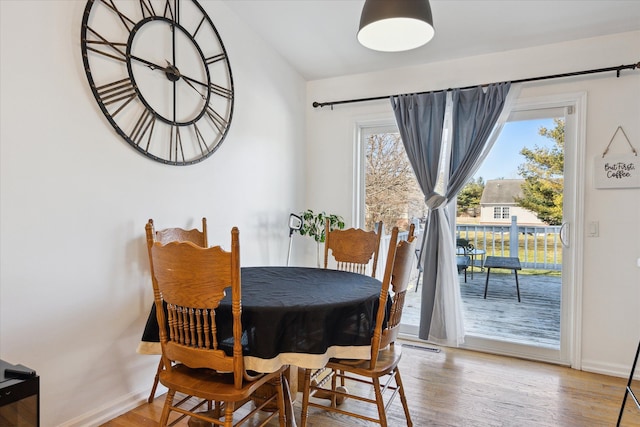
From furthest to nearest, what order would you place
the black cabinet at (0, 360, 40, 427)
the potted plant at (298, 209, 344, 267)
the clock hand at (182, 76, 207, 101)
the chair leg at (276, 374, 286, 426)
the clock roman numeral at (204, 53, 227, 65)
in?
the potted plant at (298, 209, 344, 267) < the clock roman numeral at (204, 53, 227, 65) < the clock hand at (182, 76, 207, 101) < the chair leg at (276, 374, 286, 426) < the black cabinet at (0, 360, 40, 427)

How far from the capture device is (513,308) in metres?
3.25

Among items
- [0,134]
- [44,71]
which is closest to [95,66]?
[44,71]

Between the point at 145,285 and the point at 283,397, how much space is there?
109 centimetres

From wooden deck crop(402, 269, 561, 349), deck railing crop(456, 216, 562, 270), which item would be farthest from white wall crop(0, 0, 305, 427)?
wooden deck crop(402, 269, 561, 349)

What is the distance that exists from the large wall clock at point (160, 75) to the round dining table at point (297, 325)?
3.61 feet

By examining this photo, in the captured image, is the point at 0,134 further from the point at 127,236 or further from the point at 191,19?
the point at 191,19

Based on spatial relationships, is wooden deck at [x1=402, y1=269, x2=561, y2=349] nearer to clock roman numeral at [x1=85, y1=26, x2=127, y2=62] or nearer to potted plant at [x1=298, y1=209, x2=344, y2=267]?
potted plant at [x1=298, y1=209, x2=344, y2=267]

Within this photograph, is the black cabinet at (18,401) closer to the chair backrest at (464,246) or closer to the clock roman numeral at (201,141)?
the clock roman numeral at (201,141)

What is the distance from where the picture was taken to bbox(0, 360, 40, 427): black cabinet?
3.95 ft

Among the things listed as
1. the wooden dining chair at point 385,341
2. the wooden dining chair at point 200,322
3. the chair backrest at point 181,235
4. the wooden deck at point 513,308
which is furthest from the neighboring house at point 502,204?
the wooden dining chair at point 200,322

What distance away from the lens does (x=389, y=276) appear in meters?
1.75

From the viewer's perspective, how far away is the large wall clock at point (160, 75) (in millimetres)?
2031

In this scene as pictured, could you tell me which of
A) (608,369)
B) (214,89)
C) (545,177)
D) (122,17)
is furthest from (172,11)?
(608,369)

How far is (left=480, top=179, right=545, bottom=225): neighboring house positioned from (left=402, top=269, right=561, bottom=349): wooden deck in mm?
460
